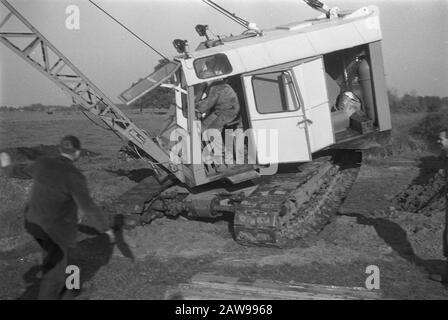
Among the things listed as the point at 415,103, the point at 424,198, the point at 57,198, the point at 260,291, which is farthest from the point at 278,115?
the point at 415,103

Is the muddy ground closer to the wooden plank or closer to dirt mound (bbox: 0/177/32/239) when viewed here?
dirt mound (bbox: 0/177/32/239)

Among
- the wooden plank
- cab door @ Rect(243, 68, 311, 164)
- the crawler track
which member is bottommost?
the wooden plank

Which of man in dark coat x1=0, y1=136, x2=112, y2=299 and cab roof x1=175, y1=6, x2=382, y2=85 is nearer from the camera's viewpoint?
man in dark coat x1=0, y1=136, x2=112, y2=299

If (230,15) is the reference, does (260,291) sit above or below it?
below

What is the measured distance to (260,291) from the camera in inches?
270

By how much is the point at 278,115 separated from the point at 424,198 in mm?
4216

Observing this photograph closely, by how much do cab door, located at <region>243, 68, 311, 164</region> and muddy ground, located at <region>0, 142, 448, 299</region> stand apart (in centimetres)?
157

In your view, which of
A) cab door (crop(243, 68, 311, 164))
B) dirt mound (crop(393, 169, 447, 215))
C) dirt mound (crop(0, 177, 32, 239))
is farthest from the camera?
dirt mound (crop(393, 169, 447, 215))

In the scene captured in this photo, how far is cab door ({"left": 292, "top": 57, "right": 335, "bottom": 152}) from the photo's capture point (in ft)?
32.7

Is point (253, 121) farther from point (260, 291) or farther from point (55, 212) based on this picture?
point (55, 212)

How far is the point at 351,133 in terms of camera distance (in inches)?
426

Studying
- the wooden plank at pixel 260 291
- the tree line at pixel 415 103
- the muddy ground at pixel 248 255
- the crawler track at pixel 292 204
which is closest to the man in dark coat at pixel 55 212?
the muddy ground at pixel 248 255

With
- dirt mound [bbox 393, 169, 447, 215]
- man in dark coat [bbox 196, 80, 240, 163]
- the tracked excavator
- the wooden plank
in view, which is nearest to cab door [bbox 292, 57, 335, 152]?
the tracked excavator
